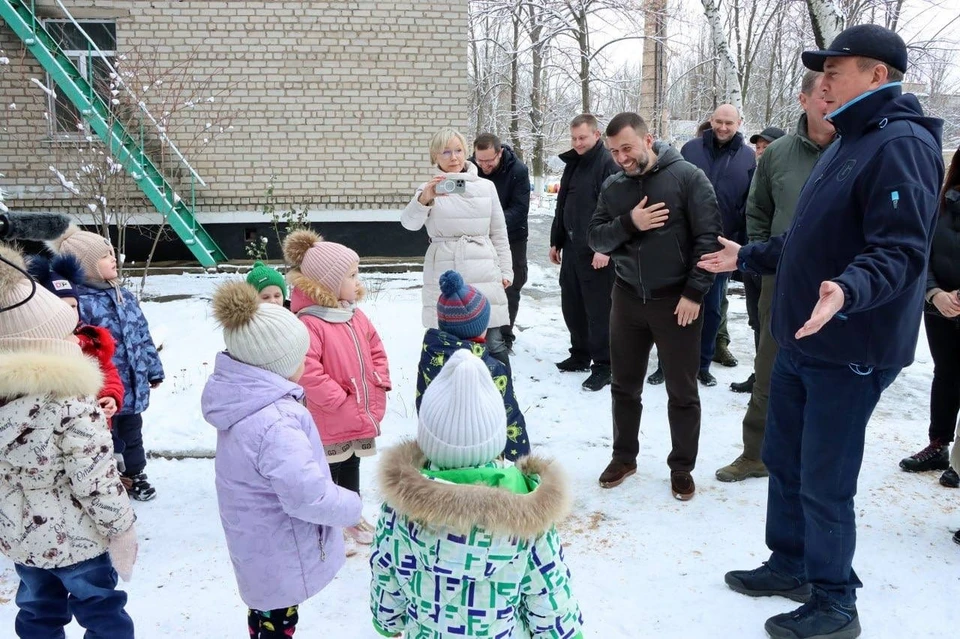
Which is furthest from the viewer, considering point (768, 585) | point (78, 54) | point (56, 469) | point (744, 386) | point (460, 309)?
point (78, 54)

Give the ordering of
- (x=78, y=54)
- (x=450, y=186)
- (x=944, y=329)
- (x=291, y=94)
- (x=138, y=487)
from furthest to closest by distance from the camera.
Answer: (x=291, y=94) → (x=78, y=54) → (x=450, y=186) → (x=944, y=329) → (x=138, y=487)

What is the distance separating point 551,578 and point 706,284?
219cm

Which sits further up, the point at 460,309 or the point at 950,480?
the point at 460,309

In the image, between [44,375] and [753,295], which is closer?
[44,375]

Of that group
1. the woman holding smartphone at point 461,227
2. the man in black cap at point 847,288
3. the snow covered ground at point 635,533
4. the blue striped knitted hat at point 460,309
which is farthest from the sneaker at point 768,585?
the woman holding smartphone at point 461,227

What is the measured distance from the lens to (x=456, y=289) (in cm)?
312

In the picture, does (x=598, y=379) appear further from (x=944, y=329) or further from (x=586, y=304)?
(x=944, y=329)

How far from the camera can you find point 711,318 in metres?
5.75

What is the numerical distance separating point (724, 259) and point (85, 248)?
10.0 feet

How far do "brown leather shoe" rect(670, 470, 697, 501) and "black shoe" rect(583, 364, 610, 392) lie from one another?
178cm

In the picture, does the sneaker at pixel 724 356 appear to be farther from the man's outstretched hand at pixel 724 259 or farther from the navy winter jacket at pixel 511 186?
the man's outstretched hand at pixel 724 259

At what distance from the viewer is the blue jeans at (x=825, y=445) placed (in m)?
2.53

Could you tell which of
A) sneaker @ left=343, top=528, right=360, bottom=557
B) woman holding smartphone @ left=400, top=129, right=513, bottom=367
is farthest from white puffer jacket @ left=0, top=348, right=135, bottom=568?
woman holding smartphone @ left=400, top=129, right=513, bottom=367

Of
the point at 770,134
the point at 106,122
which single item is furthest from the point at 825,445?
the point at 106,122
